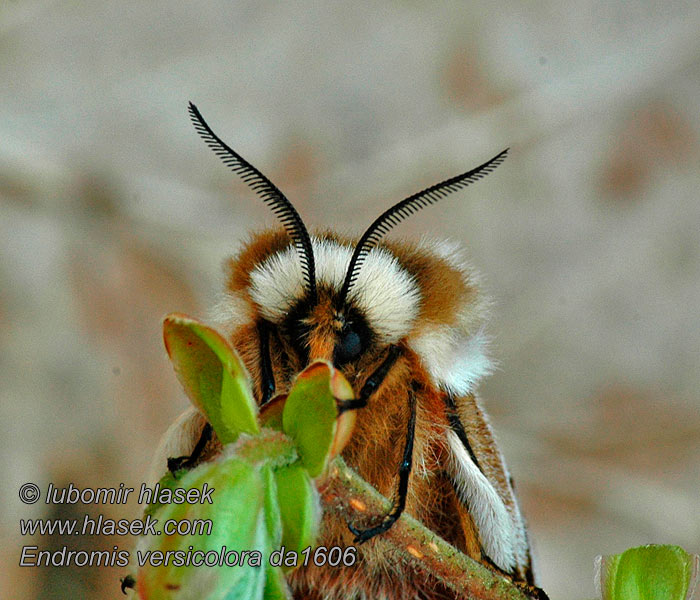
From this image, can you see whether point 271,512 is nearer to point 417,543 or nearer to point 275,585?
point 275,585

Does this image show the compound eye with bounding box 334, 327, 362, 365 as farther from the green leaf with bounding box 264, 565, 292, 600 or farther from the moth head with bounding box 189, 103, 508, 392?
the green leaf with bounding box 264, 565, 292, 600

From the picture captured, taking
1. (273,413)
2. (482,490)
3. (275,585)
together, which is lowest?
(275,585)

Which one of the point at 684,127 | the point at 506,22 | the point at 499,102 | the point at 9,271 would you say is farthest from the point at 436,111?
the point at 9,271

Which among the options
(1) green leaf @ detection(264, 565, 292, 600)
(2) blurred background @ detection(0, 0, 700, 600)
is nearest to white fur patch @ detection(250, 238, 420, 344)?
(1) green leaf @ detection(264, 565, 292, 600)

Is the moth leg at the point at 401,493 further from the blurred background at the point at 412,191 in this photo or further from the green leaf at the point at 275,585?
the blurred background at the point at 412,191

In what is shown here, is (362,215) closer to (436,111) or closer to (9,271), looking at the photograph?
(436,111)

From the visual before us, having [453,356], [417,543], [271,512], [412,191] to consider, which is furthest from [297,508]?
[412,191]
